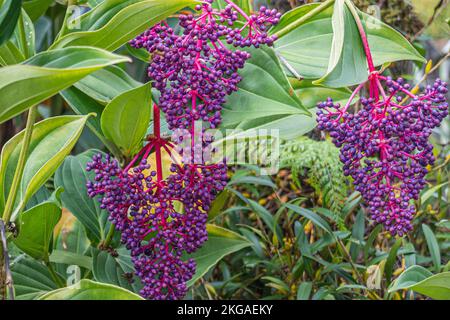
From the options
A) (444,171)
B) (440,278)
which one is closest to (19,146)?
(440,278)

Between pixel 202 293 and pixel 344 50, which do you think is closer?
pixel 344 50

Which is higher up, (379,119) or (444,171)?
(379,119)

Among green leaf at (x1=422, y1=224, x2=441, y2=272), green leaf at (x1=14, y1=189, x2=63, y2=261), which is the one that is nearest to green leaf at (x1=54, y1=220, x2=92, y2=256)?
green leaf at (x1=14, y1=189, x2=63, y2=261)

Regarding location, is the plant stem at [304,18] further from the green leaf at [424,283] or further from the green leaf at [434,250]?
the green leaf at [434,250]

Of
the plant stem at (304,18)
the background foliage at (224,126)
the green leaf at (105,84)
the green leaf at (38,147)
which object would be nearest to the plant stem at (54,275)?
the background foliage at (224,126)

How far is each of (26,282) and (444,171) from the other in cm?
95

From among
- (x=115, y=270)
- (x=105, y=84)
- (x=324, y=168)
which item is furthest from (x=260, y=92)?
(x=324, y=168)

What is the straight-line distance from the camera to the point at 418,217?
4.41ft

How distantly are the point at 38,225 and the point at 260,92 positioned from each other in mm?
370

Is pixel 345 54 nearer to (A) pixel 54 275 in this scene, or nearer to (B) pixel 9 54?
(B) pixel 9 54

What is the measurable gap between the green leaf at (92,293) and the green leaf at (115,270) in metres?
0.26

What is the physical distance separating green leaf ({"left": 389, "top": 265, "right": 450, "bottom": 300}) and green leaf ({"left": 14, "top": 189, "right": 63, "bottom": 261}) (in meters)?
0.47

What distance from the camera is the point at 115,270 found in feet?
3.32
